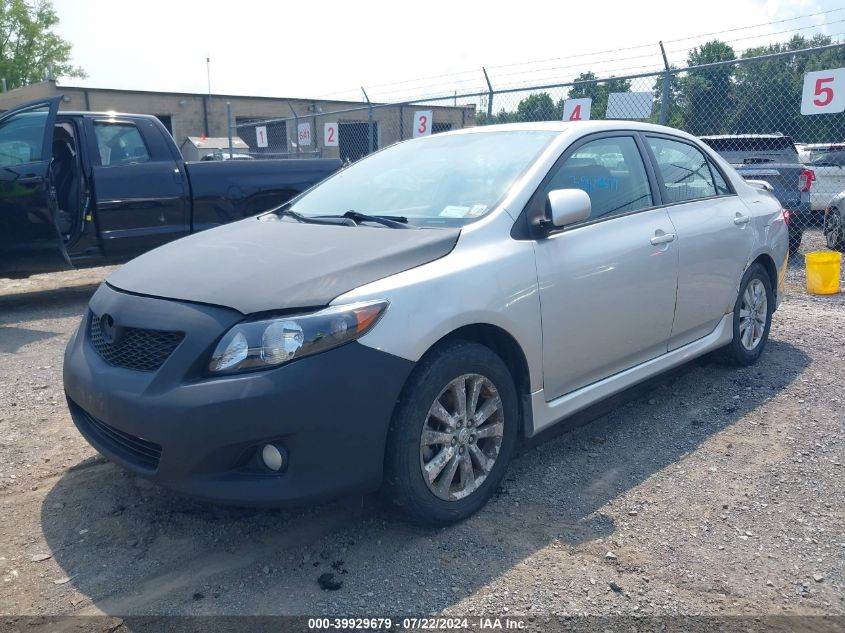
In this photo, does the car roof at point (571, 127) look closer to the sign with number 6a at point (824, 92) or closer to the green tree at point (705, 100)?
the sign with number 6a at point (824, 92)

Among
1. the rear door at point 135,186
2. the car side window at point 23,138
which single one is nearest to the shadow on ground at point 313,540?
the car side window at point 23,138

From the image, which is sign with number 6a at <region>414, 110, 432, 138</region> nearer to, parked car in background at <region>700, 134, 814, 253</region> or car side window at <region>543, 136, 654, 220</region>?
parked car in background at <region>700, 134, 814, 253</region>

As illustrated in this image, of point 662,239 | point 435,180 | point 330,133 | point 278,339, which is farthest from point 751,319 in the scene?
point 330,133

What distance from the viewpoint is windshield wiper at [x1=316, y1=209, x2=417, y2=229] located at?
3637 mm

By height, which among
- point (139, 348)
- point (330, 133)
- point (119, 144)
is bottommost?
point (139, 348)

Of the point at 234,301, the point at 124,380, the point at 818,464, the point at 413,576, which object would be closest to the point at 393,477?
the point at 413,576

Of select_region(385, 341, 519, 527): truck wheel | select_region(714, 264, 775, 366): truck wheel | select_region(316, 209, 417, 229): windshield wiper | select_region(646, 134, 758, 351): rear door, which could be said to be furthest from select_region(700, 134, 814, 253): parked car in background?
select_region(385, 341, 519, 527): truck wheel

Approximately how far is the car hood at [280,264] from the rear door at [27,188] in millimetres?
4034

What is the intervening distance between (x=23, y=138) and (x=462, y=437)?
5962 mm

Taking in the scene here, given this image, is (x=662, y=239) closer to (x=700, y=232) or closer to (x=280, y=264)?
(x=700, y=232)

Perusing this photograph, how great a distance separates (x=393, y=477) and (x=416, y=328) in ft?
2.00

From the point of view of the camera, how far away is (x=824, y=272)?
788 cm

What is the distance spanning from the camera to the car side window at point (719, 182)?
16.9 feet

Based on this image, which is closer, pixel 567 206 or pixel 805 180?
pixel 567 206
